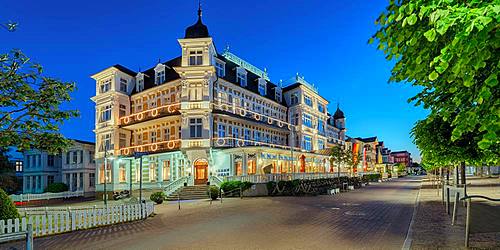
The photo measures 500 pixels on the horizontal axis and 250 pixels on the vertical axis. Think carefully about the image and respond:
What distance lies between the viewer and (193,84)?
104 feet

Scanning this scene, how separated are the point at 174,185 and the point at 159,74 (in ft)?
44.0

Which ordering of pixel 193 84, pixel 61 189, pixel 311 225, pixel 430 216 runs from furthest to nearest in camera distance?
pixel 61 189
pixel 193 84
pixel 430 216
pixel 311 225

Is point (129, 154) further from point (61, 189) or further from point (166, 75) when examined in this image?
point (61, 189)

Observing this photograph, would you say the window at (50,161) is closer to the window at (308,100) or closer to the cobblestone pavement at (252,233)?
the window at (308,100)

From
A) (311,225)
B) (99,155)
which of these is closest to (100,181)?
(99,155)

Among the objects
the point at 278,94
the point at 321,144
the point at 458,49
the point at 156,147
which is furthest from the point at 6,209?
the point at 321,144

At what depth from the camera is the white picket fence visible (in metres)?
10.1

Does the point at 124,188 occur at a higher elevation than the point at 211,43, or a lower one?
lower

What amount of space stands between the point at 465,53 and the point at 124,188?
37084 mm

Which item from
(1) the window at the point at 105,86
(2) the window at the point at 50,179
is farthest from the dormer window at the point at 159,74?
(2) the window at the point at 50,179

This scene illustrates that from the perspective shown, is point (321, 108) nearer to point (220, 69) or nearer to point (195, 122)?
point (220, 69)

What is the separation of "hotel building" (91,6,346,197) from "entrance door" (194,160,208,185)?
0.10m

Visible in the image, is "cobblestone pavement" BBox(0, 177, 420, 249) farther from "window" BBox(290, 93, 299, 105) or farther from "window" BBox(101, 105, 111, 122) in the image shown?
"window" BBox(290, 93, 299, 105)

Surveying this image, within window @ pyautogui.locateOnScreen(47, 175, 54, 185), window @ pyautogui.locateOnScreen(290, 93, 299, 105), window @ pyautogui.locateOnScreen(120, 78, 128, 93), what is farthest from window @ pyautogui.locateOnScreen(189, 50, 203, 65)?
window @ pyautogui.locateOnScreen(47, 175, 54, 185)
